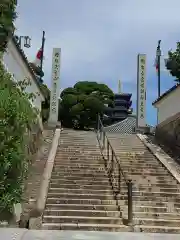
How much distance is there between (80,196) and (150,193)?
2217 millimetres

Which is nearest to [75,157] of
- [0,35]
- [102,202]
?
[102,202]

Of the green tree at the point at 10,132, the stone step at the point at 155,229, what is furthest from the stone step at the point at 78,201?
the green tree at the point at 10,132

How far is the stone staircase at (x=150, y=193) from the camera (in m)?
10.8

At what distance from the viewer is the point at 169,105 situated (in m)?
21.6

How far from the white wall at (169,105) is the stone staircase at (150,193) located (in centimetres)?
294

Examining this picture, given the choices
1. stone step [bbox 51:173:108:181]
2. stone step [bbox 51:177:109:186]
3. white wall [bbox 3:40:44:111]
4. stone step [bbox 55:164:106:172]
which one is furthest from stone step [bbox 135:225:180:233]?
white wall [bbox 3:40:44:111]

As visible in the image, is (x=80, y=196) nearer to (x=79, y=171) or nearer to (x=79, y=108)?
(x=79, y=171)

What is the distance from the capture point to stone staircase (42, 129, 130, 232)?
35.2 ft

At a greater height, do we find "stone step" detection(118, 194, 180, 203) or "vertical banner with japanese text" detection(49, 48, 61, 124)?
"vertical banner with japanese text" detection(49, 48, 61, 124)

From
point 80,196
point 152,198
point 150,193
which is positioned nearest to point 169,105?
point 150,193

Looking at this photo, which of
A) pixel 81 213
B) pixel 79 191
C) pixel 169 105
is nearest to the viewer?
pixel 81 213

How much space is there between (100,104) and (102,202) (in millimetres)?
20692

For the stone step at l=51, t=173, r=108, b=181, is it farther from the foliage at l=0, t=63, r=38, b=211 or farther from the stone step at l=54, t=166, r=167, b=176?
the foliage at l=0, t=63, r=38, b=211

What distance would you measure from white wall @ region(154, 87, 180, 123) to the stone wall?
39 centimetres
